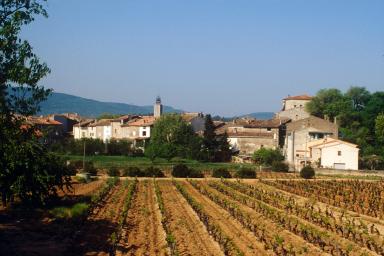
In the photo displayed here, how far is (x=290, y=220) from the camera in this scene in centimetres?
2562

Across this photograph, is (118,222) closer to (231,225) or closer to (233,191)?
(231,225)

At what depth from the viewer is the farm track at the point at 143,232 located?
18.2 m

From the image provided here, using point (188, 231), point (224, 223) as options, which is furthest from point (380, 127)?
point (188, 231)

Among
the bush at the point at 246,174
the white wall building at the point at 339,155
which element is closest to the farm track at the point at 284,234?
the bush at the point at 246,174

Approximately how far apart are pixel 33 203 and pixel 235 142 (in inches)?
2379

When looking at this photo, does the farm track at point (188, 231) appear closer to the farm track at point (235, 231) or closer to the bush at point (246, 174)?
the farm track at point (235, 231)

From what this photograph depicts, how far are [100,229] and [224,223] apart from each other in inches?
201

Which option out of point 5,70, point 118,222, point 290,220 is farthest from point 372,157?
point 5,70

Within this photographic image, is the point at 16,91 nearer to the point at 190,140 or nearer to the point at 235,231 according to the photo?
the point at 235,231

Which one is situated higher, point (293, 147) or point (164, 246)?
point (293, 147)

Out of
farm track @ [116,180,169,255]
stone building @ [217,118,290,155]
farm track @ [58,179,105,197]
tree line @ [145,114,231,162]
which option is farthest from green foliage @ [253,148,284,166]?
farm track @ [116,180,169,255]

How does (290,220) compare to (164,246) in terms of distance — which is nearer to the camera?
(164,246)

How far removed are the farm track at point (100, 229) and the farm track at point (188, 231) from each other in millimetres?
2265

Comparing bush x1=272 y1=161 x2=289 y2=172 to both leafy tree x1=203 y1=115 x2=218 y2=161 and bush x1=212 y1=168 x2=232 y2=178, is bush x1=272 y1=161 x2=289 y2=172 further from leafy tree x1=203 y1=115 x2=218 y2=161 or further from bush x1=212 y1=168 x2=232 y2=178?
leafy tree x1=203 y1=115 x2=218 y2=161
